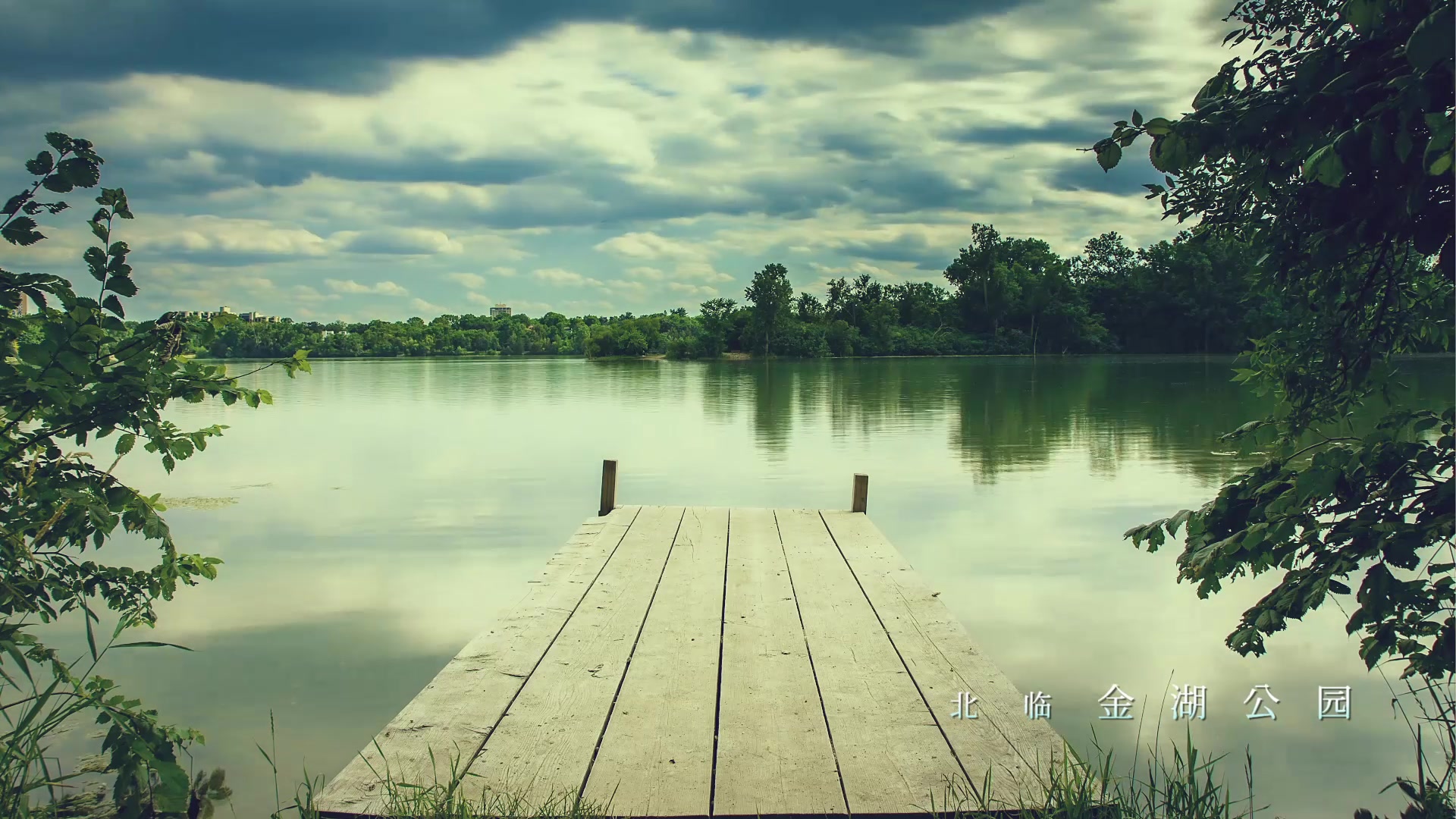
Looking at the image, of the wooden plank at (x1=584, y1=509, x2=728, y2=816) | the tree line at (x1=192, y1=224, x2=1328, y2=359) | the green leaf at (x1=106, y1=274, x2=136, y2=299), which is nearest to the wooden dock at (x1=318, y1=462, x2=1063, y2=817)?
the wooden plank at (x1=584, y1=509, x2=728, y2=816)

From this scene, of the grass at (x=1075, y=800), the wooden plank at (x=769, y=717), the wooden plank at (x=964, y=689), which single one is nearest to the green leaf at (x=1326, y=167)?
the grass at (x=1075, y=800)

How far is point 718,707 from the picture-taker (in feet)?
11.3

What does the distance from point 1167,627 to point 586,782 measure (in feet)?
13.2

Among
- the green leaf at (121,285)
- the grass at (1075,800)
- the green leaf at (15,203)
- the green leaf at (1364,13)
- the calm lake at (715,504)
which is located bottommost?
the calm lake at (715,504)

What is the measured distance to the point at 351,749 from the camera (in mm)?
4027

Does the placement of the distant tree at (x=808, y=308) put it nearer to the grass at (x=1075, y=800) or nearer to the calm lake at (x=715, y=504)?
the calm lake at (x=715, y=504)

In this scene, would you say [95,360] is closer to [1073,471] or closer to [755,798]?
[755,798]

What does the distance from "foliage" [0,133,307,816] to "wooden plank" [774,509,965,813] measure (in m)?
1.81

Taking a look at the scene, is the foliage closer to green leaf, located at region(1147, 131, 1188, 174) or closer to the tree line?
green leaf, located at region(1147, 131, 1188, 174)

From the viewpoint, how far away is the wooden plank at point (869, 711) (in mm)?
2830

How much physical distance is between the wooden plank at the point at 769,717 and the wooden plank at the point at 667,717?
0.19ft

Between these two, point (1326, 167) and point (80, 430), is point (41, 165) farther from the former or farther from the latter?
point (1326, 167)

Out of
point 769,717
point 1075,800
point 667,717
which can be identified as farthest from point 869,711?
point 1075,800

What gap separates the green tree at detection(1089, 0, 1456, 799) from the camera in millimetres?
1964
